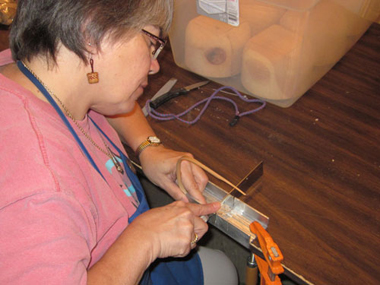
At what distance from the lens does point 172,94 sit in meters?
1.12

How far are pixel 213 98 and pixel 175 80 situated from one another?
14 cm

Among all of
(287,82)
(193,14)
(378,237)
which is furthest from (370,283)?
(193,14)

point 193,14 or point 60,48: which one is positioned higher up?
point 60,48

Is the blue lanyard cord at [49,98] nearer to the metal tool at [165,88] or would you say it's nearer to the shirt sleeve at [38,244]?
the shirt sleeve at [38,244]

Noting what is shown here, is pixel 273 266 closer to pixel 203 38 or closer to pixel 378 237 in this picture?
pixel 378 237

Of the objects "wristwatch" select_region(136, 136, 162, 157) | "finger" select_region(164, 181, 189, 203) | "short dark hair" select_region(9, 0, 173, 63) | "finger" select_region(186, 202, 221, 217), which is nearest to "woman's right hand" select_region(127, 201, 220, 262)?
"finger" select_region(186, 202, 221, 217)

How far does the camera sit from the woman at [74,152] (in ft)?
1.77

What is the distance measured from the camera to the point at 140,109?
1.07 metres

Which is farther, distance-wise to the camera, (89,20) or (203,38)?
(203,38)

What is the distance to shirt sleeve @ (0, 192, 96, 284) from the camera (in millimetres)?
523

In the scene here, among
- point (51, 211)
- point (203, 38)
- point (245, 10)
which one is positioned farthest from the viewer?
point (203, 38)

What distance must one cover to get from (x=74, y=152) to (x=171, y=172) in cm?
32

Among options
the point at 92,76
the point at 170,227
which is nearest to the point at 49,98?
the point at 92,76

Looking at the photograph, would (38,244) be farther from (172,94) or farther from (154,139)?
(172,94)
